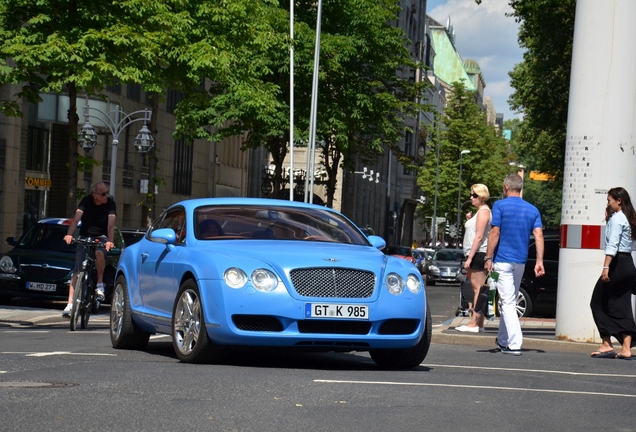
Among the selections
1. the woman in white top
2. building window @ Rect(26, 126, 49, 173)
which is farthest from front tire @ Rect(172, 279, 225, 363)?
building window @ Rect(26, 126, 49, 173)

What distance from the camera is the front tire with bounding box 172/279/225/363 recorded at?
10.7m

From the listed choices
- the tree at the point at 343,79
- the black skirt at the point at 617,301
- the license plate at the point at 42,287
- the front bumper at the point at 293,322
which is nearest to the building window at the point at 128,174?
the tree at the point at 343,79

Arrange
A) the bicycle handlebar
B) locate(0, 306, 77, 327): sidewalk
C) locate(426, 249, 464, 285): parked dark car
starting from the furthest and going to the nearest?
locate(426, 249, 464, 285): parked dark car, locate(0, 306, 77, 327): sidewalk, the bicycle handlebar

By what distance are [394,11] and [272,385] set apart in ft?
141

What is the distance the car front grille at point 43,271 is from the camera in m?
23.0

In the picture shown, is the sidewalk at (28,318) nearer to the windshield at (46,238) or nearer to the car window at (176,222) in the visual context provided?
the windshield at (46,238)

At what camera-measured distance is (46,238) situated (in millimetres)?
24359

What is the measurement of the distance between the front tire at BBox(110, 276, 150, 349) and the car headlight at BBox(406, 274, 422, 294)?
304cm

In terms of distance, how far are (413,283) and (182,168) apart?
182ft

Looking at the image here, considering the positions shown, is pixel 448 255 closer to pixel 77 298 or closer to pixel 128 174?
pixel 128 174

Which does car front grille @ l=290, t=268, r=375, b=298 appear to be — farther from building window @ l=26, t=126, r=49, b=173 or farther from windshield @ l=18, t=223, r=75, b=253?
building window @ l=26, t=126, r=49, b=173

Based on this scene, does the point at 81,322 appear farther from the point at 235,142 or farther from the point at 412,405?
the point at 235,142

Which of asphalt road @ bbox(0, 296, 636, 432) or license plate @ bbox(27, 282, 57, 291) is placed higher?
asphalt road @ bbox(0, 296, 636, 432)

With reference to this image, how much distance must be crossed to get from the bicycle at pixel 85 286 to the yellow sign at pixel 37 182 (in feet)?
82.8
